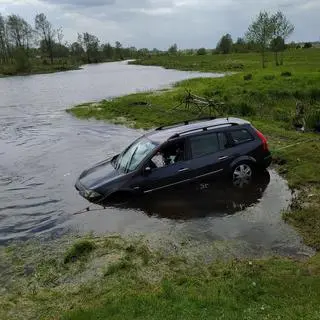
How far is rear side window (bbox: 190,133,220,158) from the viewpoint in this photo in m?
11.4

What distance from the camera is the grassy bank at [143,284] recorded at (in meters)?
6.04

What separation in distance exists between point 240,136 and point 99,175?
400 centimetres

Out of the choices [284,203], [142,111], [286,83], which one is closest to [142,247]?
[284,203]

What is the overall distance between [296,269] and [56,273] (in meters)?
4.22

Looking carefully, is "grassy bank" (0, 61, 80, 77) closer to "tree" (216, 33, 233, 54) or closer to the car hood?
"tree" (216, 33, 233, 54)

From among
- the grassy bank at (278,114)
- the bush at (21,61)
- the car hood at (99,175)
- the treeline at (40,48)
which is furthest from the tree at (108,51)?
the car hood at (99,175)

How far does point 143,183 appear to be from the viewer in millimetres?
10891

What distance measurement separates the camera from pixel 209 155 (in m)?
11.4

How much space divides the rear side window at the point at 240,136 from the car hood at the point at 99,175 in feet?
10.6

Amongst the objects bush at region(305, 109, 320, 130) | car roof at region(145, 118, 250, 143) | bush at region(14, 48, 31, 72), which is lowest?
bush at region(305, 109, 320, 130)

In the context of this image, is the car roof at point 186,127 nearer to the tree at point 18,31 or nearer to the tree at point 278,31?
the tree at point 278,31

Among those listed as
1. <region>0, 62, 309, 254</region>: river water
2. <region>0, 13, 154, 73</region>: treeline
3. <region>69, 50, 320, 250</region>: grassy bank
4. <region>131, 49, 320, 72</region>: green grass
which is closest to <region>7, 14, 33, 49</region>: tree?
<region>0, 13, 154, 73</region>: treeline

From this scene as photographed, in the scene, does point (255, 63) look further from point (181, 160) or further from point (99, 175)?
point (99, 175)

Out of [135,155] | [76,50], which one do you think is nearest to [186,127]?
[135,155]
